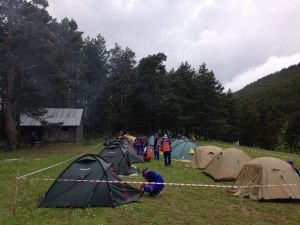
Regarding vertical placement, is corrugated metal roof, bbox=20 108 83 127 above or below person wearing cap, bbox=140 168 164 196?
above

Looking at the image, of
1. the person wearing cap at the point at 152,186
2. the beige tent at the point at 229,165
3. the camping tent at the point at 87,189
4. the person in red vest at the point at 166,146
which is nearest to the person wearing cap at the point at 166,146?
the person in red vest at the point at 166,146

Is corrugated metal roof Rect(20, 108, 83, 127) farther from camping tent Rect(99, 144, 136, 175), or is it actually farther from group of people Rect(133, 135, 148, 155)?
camping tent Rect(99, 144, 136, 175)

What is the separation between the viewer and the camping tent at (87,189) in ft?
35.8

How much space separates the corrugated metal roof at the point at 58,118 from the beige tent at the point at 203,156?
2461 cm

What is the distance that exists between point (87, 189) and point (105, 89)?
49305 millimetres

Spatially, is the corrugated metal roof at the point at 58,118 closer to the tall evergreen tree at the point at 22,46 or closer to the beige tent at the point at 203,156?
the tall evergreen tree at the point at 22,46

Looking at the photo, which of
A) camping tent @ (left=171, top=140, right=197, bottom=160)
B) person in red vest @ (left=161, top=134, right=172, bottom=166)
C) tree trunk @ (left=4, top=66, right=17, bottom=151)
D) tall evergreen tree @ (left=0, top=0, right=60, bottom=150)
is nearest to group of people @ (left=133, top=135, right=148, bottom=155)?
camping tent @ (left=171, top=140, right=197, bottom=160)

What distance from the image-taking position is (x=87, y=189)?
11117 mm

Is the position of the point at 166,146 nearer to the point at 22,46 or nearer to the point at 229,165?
the point at 229,165

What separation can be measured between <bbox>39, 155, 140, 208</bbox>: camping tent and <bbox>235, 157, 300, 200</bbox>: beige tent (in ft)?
14.2

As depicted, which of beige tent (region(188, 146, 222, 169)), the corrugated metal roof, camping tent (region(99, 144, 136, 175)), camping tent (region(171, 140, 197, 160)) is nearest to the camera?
camping tent (region(99, 144, 136, 175))

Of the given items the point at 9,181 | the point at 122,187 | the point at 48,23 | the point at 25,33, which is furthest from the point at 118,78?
the point at 122,187

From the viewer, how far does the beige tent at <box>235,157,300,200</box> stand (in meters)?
12.5

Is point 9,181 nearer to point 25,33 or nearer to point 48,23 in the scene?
point 25,33
